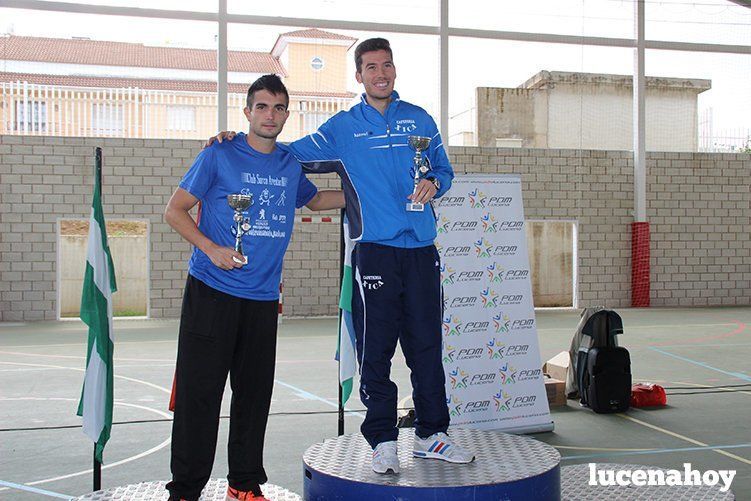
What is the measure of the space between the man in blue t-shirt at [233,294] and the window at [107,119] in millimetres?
10797

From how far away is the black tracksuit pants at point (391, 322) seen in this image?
309 cm

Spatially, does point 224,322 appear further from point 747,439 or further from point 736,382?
point 736,382

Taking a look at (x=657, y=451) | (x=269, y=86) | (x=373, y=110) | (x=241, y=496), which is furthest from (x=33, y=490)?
(x=657, y=451)

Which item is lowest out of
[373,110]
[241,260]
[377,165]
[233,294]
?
[233,294]

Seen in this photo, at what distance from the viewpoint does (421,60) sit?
1380 cm

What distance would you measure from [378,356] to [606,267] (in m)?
12.3

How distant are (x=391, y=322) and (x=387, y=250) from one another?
31 centimetres

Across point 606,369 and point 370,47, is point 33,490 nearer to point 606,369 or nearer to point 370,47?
point 370,47

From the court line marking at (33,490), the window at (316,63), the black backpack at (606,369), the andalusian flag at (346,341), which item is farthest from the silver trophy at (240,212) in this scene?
the window at (316,63)

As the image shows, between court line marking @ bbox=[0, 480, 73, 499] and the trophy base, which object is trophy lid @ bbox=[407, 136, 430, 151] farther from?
court line marking @ bbox=[0, 480, 73, 499]

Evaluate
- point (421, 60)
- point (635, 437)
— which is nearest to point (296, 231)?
point (421, 60)

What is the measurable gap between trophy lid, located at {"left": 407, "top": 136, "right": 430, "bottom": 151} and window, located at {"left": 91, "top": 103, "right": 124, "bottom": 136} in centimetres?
1108

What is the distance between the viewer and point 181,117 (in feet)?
42.9

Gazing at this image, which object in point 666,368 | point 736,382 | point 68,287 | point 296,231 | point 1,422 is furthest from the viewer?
point 68,287
